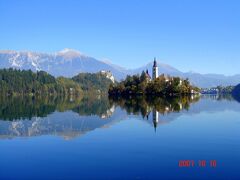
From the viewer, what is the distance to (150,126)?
126 feet

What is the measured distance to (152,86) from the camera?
13500 cm

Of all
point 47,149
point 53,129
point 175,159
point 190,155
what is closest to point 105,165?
point 175,159

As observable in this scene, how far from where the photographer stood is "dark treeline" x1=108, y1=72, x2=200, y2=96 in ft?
437

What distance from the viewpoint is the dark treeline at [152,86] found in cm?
13312

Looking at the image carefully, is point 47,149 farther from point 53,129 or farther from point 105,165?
point 53,129

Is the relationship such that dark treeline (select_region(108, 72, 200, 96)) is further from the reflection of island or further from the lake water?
the lake water

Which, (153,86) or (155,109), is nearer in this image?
(155,109)

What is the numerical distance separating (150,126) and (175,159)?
17.1 meters

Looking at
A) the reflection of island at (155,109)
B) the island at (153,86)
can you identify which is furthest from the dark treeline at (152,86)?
the reflection of island at (155,109)

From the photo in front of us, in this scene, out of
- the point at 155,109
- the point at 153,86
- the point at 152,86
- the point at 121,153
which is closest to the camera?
the point at 121,153
